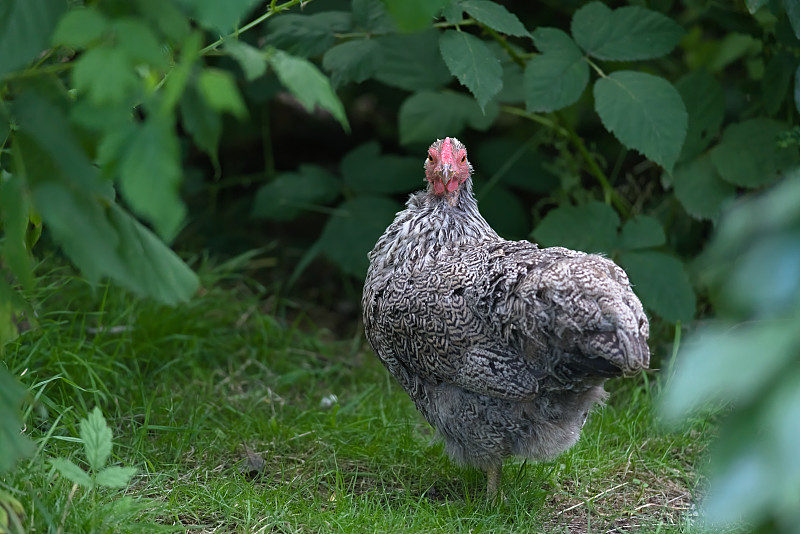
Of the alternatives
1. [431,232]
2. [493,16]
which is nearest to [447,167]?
[431,232]

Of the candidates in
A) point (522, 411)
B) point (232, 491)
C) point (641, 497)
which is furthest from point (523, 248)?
point (232, 491)

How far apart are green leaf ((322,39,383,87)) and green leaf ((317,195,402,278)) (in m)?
1.21

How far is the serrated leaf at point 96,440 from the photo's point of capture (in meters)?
2.66

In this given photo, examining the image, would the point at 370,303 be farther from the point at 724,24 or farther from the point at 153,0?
the point at 724,24

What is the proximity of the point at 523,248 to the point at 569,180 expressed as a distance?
1822 mm

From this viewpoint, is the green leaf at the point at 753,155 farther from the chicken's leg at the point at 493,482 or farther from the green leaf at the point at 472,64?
the chicken's leg at the point at 493,482

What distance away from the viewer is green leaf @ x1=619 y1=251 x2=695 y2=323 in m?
4.07

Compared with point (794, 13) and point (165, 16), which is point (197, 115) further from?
point (794, 13)

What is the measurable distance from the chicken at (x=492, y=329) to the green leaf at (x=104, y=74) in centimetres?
160

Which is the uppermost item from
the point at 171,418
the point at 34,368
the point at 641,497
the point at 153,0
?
the point at 153,0

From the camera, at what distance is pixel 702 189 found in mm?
4348

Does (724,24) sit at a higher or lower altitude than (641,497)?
higher

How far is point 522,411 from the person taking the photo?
10.1 ft

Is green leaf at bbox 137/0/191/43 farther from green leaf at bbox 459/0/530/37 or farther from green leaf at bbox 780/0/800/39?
green leaf at bbox 780/0/800/39
